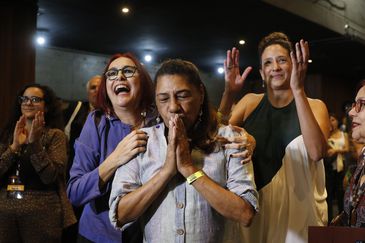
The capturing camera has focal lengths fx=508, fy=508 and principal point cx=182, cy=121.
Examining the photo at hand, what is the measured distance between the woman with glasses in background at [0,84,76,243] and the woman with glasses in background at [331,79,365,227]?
1911 millimetres

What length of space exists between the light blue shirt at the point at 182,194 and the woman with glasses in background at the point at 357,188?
44cm

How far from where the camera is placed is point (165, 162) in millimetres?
1632

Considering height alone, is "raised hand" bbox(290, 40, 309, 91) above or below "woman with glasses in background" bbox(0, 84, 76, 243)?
above

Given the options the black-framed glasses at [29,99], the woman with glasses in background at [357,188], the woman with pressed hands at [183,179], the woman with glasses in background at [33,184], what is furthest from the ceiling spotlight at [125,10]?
the woman with pressed hands at [183,179]

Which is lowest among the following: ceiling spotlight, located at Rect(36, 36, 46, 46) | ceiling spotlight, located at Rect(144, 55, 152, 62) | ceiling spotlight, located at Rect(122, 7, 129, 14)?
ceiling spotlight, located at Rect(122, 7, 129, 14)

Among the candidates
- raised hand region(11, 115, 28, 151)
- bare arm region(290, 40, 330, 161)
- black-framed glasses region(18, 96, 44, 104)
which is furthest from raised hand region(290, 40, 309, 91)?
black-framed glasses region(18, 96, 44, 104)

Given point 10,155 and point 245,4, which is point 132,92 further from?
point 245,4

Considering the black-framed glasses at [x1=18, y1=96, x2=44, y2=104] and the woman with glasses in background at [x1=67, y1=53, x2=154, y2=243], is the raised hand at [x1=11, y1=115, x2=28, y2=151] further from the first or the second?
the woman with glasses in background at [x1=67, y1=53, x2=154, y2=243]

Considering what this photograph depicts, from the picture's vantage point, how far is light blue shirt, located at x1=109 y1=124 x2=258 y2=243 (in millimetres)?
1627

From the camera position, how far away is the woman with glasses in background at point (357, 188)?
1.83 meters

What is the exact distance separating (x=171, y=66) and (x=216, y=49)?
7018 mm

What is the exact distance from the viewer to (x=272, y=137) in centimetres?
230

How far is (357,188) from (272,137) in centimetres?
49

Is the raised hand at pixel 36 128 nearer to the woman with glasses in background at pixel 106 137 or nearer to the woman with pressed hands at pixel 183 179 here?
the woman with glasses in background at pixel 106 137
